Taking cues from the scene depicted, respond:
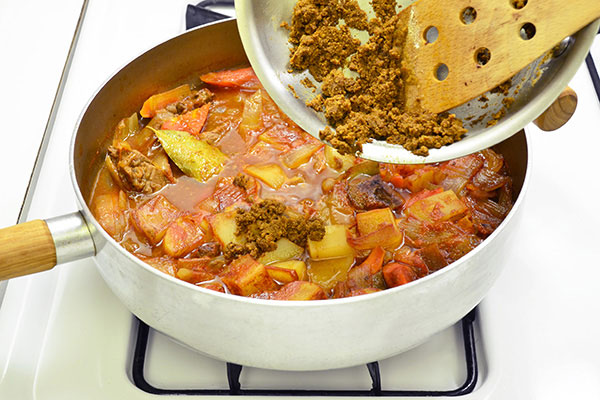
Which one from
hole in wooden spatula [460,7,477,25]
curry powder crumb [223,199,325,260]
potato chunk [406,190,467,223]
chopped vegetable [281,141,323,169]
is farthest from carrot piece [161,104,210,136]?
hole in wooden spatula [460,7,477,25]

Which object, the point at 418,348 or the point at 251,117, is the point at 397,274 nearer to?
the point at 418,348

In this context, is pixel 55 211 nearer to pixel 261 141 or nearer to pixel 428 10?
pixel 261 141

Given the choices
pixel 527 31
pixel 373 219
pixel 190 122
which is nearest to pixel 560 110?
pixel 527 31

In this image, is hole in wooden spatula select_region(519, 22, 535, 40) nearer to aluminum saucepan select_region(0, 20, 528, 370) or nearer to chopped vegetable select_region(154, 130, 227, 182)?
aluminum saucepan select_region(0, 20, 528, 370)

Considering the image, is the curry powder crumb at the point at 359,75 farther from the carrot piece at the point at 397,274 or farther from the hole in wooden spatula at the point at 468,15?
the carrot piece at the point at 397,274

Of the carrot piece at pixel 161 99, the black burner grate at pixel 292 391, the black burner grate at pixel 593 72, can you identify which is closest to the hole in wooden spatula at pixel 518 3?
the black burner grate at pixel 292 391
